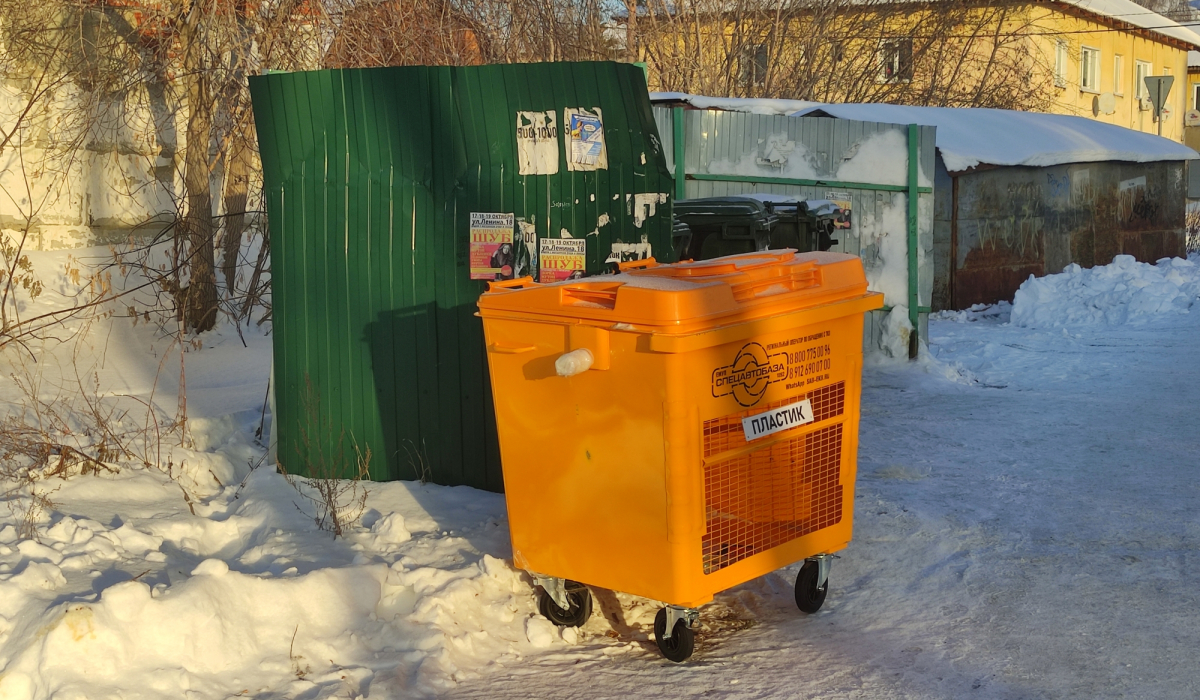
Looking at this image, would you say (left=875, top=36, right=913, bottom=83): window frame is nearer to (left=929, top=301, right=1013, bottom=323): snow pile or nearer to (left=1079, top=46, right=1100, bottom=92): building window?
(left=929, top=301, right=1013, bottom=323): snow pile

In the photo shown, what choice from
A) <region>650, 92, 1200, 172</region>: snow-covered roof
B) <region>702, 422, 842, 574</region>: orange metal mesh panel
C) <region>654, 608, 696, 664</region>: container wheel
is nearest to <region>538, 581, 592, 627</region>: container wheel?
<region>654, 608, 696, 664</region>: container wheel

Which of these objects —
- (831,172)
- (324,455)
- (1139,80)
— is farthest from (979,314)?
(1139,80)

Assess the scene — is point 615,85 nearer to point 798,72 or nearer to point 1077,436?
point 1077,436

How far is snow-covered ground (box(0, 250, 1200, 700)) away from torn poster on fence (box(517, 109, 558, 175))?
1.53 m

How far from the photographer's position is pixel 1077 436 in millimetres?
6773

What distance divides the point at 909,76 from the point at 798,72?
2.83m

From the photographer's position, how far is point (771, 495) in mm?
3939

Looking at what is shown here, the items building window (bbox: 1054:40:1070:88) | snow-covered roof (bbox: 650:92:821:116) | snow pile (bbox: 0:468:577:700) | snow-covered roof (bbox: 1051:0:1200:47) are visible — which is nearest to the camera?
snow pile (bbox: 0:468:577:700)

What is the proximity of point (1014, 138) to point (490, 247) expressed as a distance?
34.3 feet

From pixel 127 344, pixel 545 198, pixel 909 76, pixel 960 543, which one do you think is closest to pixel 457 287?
pixel 545 198

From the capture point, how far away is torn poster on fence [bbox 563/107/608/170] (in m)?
5.26

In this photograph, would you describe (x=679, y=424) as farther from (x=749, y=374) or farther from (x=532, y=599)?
(x=532, y=599)

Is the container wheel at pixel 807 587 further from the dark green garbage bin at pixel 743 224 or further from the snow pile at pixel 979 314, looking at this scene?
the snow pile at pixel 979 314

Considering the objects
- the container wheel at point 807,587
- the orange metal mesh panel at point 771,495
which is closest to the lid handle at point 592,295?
the orange metal mesh panel at point 771,495
